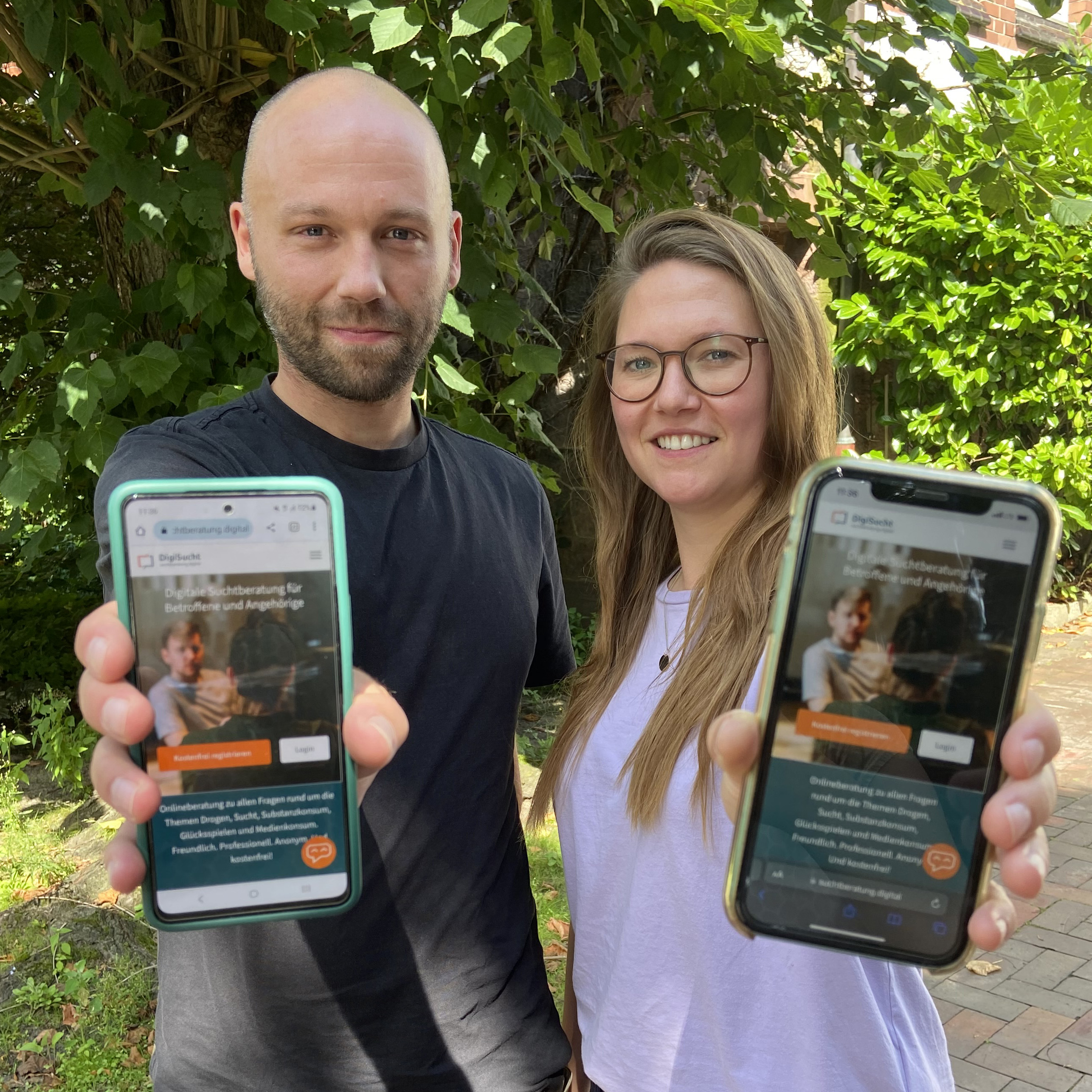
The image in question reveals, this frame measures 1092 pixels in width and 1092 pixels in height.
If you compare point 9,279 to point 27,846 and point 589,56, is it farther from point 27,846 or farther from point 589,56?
point 27,846

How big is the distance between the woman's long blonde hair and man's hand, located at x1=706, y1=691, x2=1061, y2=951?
0.41 m

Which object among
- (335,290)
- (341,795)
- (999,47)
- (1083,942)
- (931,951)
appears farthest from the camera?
(999,47)

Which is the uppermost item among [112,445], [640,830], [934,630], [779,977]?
[112,445]

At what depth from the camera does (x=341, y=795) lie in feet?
4.26

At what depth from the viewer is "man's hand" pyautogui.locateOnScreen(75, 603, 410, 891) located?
113 centimetres

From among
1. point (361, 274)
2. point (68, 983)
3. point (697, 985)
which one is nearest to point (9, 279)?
point (361, 274)

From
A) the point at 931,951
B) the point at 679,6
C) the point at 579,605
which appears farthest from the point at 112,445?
the point at 579,605

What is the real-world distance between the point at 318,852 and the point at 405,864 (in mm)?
490

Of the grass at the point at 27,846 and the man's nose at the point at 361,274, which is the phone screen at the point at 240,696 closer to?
the man's nose at the point at 361,274

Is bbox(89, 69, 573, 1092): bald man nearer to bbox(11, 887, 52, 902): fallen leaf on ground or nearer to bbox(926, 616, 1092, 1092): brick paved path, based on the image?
bbox(926, 616, 1092, 1092): brick paved path

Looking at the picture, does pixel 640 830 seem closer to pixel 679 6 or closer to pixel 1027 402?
pixel 679 6

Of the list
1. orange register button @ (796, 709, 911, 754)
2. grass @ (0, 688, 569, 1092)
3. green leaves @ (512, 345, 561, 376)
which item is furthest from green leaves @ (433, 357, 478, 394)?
orange register button @ (796, 709, 911, 754)

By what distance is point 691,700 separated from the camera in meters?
1.66

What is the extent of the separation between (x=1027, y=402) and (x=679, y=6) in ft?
22.2
